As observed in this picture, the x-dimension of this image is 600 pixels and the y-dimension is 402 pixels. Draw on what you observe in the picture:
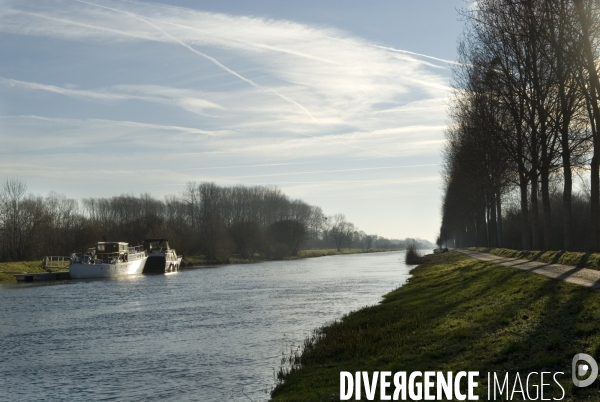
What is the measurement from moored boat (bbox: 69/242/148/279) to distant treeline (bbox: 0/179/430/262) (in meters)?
8.99

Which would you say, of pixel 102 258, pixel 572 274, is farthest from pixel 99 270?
pixel 572 274

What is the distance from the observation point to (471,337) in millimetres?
17062

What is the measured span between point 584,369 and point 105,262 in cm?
7875

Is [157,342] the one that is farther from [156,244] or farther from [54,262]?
[156,244]

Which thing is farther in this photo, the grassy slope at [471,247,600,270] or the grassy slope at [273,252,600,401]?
the grassy slope at [471,247,600,270]

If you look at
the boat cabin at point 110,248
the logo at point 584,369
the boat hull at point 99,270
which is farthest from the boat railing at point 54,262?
the logo at point 584,369

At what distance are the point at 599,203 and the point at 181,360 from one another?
24365 mm

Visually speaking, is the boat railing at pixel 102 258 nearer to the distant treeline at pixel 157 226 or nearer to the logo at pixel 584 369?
the distant treeline at pixel 157 226

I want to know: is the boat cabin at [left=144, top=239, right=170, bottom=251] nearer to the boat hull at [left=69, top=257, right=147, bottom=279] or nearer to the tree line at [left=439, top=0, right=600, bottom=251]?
the boat hull at [left=69, top=257, right=147, bottom=279]

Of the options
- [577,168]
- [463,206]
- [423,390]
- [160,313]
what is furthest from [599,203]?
[463,206]

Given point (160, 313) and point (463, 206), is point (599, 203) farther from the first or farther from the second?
point (463, 206)

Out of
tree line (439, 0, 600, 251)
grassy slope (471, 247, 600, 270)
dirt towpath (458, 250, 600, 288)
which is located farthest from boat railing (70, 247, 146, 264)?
dirt towpath (458, 250, 600, 288)

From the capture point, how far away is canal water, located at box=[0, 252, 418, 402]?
17.2m

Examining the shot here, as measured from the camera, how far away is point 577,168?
4331 centimetres
